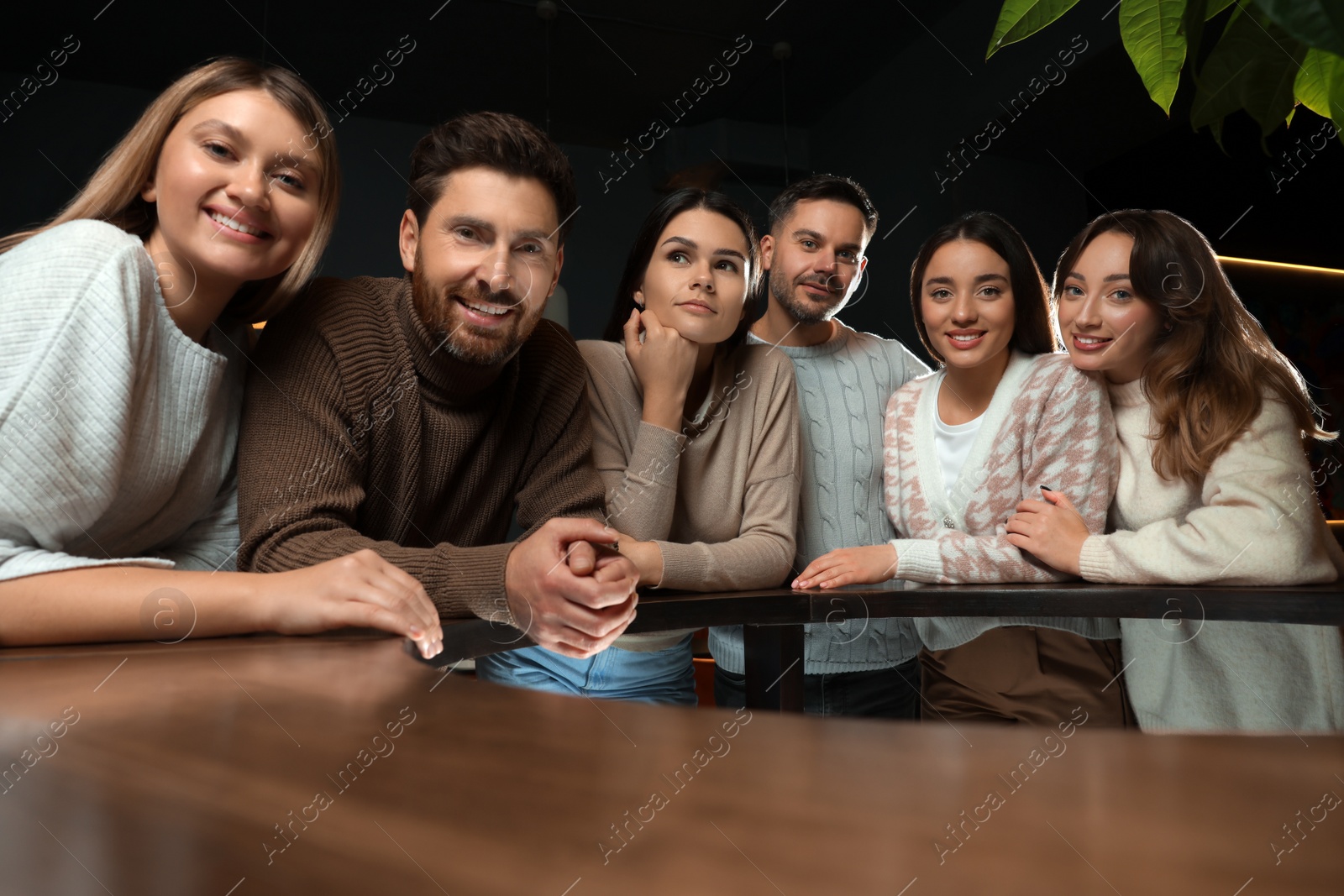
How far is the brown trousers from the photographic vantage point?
48cm

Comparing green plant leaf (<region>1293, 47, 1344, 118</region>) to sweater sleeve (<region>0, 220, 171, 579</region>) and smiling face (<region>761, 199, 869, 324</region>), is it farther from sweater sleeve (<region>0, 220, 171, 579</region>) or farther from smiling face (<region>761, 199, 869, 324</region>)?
smiling face (<region>761, 199, 869, 324</region>)

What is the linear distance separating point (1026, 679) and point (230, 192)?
82 cm

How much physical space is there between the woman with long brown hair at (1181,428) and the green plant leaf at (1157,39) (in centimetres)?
91

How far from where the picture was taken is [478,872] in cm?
18

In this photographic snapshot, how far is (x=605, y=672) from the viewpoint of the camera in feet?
1.95

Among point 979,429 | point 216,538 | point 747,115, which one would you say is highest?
point 747,115

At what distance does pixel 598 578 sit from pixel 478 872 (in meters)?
0.68

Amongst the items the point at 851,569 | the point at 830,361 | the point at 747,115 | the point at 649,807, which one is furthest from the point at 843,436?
the point at 747,115

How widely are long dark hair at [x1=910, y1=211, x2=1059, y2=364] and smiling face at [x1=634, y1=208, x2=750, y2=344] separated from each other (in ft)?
1.11

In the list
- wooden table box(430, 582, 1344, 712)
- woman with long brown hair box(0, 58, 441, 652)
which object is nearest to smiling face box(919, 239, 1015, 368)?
wooden table box(430, 582, 1344, 712)

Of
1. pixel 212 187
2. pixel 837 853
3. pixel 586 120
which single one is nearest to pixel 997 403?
pixel 212 187

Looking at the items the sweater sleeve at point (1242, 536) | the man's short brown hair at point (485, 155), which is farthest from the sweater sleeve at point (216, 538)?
the sweater sleeve at point (1242, 536)

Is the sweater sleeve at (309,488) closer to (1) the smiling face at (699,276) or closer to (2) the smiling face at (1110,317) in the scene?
(1) the smiling face at (699,276)

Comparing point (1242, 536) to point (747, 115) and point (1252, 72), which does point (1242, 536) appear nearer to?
point (1252, 72)
